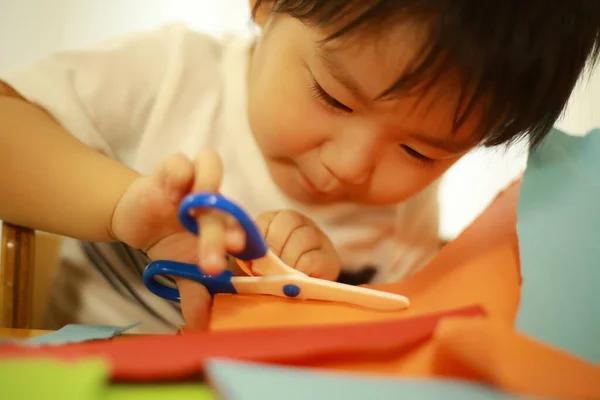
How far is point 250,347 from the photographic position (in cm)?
21

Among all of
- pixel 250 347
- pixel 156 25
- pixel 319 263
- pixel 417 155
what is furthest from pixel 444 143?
pixel 156 25

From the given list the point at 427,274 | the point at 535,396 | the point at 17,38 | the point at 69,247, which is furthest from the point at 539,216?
the point at 17,38

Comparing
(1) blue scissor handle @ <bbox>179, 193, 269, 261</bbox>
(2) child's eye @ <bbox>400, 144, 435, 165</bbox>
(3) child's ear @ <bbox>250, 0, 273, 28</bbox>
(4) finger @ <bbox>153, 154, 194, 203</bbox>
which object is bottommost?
(1) blue scissor handle @ <bbox>179, 193, 269, 261</bbox>

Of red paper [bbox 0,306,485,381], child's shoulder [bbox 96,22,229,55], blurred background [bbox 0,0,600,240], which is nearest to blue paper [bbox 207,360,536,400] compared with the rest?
red paper [bbox 0,306,485,381]

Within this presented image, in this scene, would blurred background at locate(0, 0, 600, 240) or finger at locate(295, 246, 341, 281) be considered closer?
finger at locate(295, 246, 341, 281)

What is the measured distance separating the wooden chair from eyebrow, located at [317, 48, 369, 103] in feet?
0.95

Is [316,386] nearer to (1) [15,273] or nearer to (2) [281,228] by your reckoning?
(2) [281,228]

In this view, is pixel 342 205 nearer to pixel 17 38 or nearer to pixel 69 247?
pixel 69 247

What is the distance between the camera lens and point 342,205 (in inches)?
24.7

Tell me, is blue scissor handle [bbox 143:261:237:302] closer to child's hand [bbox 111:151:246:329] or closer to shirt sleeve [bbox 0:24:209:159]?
child's hand [bbox 111:151:246:329]

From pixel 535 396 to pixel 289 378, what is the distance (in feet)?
0.28

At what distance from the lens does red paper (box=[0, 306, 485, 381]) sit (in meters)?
0.19

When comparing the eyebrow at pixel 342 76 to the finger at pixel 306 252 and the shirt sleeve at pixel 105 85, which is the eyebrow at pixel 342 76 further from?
the shirt sleeve at pixel 105 85

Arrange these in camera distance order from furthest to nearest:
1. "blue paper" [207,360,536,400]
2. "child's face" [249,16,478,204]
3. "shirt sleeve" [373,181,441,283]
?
"shirt sleeve" [373,181,441,283] < "child's face" [249,16,478,204] < "blue paper" [207,360,536,400]
